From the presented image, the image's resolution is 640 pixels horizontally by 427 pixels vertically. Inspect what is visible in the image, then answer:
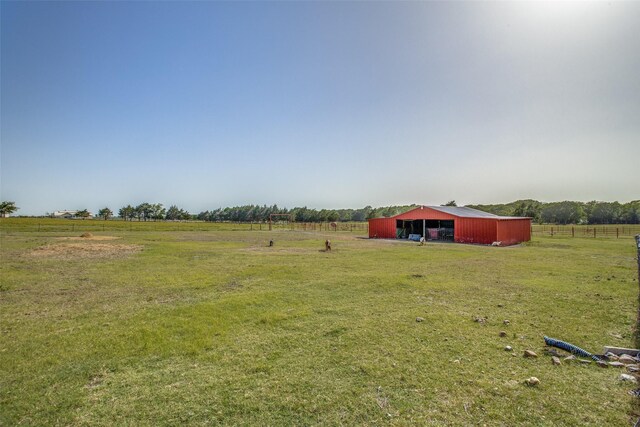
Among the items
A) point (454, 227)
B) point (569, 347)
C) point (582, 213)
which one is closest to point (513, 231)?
point (454, 227)

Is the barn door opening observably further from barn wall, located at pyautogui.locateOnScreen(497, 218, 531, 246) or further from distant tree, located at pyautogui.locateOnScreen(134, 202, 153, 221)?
distant tree, located at pyautogui.locateOnScreen(134, 202, 153, 221)

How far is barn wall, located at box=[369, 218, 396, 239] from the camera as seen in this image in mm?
39500

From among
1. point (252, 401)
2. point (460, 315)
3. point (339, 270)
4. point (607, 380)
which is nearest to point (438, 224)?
point (339, 270)

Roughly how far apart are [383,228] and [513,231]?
14.3 meters

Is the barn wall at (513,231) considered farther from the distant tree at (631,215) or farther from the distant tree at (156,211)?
the distant tree at (156,211)

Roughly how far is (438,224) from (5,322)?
37.9 m

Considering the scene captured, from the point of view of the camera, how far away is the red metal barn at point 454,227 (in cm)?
3081

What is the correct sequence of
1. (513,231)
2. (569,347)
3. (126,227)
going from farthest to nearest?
(126,227) → (513,231) → (569,347)

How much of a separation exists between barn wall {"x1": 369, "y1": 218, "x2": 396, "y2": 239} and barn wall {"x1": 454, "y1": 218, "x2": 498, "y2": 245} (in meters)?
7.98

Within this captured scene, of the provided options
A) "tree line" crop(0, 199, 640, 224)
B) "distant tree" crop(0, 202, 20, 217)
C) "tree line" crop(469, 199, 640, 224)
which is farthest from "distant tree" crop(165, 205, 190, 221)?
"tree line" crop(469, 199, 640, 224)

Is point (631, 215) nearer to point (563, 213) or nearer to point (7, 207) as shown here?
point (563, 213)

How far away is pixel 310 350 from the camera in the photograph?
6.38 m

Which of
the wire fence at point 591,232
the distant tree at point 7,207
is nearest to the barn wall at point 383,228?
the wire fence at point 591,232

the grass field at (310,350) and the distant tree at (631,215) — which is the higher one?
the distant tree at (631,215)
